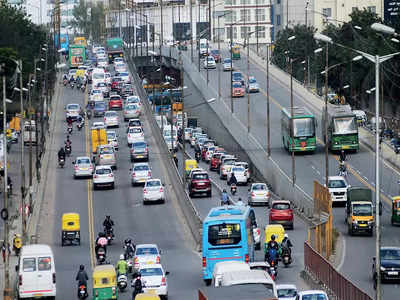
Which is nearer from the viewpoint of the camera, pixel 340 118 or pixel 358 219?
pixel 358 219

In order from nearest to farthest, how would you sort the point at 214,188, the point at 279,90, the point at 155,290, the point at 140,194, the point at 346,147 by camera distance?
the point at 155,290, the point at 140,194, the point at 214,188, the point at 346,147, the point at 279,90

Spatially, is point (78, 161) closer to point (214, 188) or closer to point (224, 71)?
point (214, 188)

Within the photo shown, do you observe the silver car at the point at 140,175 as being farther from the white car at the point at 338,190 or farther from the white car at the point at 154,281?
the white car at the point at 154,281

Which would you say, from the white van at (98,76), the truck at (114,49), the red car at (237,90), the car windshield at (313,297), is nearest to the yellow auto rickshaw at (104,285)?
the car windshield at (313,297)

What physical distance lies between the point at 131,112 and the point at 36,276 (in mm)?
68500

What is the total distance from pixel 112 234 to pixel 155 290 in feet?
58.6

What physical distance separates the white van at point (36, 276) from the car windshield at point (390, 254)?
490 inches

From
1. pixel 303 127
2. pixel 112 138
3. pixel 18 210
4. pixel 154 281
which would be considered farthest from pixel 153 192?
pixel 154 281

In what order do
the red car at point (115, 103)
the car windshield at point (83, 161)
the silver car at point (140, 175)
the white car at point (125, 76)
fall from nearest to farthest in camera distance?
the silver car at point (140, 175) → the car windshield at point (83, 161) → the red car at point (115, 103) → the white car at point (125, 76)

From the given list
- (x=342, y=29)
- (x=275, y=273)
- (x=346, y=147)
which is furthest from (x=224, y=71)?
(x=275, y=273)

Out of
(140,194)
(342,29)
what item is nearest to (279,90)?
(342,29)

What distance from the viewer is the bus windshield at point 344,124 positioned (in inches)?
3457

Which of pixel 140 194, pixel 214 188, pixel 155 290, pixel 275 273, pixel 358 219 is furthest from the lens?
pixel 214 188

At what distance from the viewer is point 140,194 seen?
7819cm
